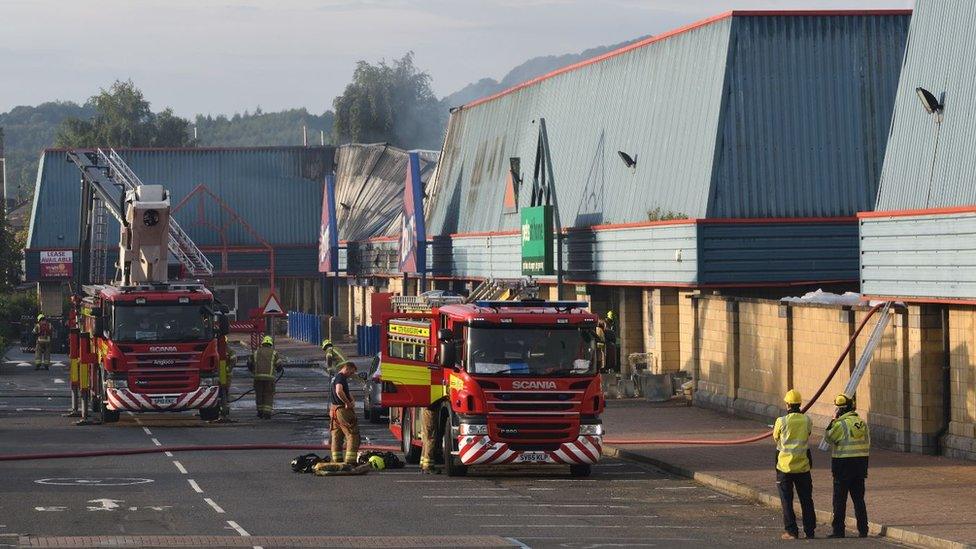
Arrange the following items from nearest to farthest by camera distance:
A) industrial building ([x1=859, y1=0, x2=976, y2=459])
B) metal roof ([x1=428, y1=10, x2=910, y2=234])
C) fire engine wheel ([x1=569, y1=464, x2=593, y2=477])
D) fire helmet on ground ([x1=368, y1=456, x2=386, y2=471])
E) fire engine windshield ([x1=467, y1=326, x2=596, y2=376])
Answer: fire engine windshield ([x1=467, y1=326, x2=596, y2=376]), fire engine wheel ([x1=569, y1=464, x2=593, y2=477]), industrial building ([x1=859, y1=0, x2=976, y2=459]), fire helmet on ground ([x1=368, y1=456, x2=386, y2=471]), metal roof ([x1=428, y1=10, x2=910, y2=234])

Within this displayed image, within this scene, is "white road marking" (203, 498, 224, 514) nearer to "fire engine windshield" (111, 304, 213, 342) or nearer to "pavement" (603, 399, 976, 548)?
"pavement" (603, 399, 976, 548)

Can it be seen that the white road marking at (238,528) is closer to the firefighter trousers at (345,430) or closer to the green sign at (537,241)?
the firefighter trousers at (345,430)

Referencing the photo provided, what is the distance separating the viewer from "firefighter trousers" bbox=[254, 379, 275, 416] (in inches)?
1531

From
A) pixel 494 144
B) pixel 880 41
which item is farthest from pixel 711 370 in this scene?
pixel 494 144

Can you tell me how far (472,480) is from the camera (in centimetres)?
2606

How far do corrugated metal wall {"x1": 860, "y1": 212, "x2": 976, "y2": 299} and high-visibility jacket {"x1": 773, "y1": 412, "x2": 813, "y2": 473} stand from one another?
7119 mm

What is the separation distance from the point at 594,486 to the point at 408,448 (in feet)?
16.6

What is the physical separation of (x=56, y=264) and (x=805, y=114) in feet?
203

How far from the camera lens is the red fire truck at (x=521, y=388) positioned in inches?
1009

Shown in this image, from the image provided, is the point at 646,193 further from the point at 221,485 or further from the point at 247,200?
the point at 247,200

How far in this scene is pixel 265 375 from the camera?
127ft

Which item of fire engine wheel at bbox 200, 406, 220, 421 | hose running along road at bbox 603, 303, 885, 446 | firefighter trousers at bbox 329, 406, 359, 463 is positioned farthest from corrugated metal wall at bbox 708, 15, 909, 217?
firefighter trousers at bbox 329, 406, 359, 463

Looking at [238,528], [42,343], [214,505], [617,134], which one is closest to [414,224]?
[42,343]

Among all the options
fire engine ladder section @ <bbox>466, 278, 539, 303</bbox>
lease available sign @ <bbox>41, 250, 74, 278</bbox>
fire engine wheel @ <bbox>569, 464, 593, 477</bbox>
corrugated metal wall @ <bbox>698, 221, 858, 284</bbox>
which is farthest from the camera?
lease available sign @ <bbox>41, 250, 74, 278</bbox>
